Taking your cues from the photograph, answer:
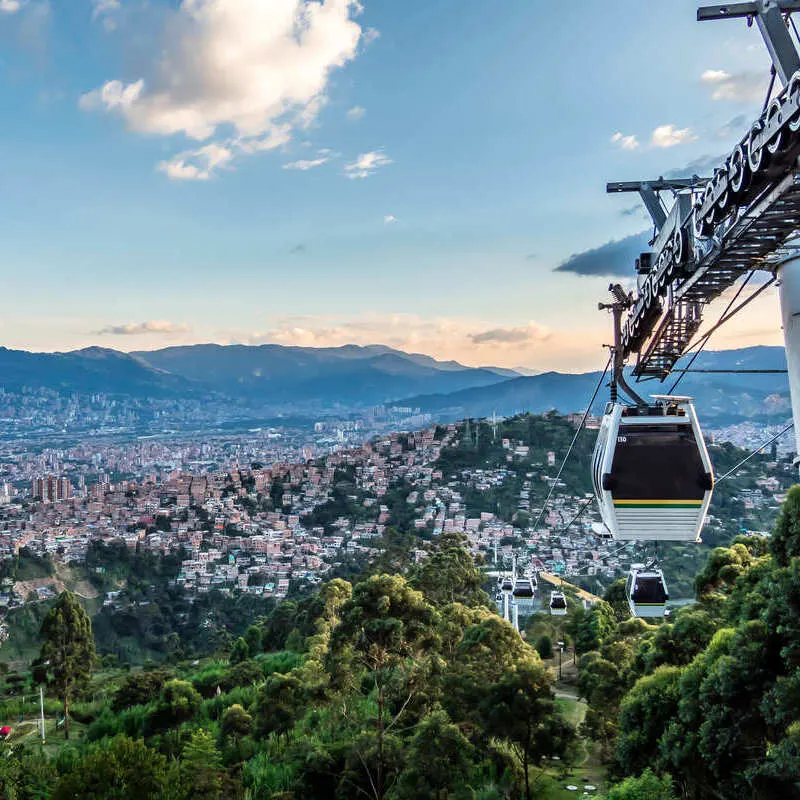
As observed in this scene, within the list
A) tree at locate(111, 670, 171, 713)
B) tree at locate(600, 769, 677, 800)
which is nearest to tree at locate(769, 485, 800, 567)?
tree at locate(600, 769, 677, 800)

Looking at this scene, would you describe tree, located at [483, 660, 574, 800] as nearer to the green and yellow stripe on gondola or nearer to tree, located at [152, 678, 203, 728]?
the green and yellow stripe on gondola

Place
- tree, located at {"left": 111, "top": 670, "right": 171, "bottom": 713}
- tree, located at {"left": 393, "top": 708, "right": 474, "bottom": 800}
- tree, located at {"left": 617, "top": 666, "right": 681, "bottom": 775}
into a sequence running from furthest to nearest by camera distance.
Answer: tree, located at {"left": 111, "top": 670, "right": 171, "bottom": 713}
tree, located at {"left": 393, "top": 708, "right": 474, "bottom": 800}
tree, located at {"left": 617, "top": 666, "right": 681, "bottom": 775}

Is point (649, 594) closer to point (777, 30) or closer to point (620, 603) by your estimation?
point (777, 30)

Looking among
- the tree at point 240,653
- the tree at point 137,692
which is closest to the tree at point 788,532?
the tree at point 137,692

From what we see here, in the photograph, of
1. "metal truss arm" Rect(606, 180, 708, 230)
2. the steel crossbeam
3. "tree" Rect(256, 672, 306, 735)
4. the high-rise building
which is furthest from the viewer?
the high-rise building

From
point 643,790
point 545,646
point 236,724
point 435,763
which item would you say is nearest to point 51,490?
point 545,646
